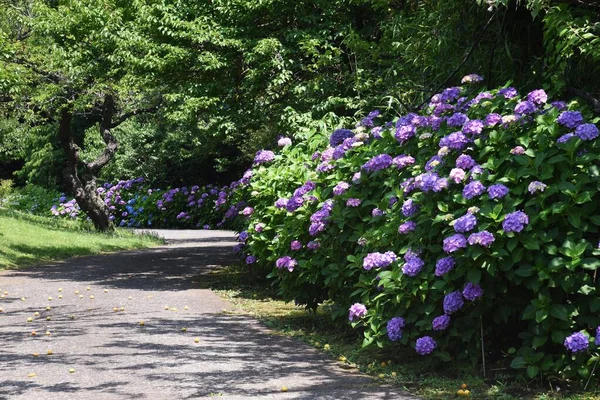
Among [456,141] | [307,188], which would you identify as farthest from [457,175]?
[307,188]

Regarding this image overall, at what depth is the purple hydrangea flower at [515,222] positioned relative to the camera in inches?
205

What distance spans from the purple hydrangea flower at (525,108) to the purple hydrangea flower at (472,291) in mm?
1386

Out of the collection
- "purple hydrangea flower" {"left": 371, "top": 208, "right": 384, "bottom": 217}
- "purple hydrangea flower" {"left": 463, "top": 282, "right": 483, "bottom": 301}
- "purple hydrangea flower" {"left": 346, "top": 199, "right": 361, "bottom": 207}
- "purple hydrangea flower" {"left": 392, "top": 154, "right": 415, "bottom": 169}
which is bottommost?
"purple hydrangea flower" {"left": 463, "top": 282, "right": 483, "bottom": 301}

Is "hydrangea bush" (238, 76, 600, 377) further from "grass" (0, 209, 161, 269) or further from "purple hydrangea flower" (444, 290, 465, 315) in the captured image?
"grass" (0, 209, 161, 269)

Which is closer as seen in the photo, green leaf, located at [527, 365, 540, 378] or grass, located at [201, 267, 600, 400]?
green leaf, located at [527, 365, 540, 378]

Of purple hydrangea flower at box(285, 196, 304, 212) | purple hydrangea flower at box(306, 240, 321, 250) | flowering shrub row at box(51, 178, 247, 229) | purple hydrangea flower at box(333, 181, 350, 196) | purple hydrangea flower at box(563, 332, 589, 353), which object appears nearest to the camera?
purple hydrangea flower at box(563, 332, 589, 353)

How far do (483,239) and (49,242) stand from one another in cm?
1489

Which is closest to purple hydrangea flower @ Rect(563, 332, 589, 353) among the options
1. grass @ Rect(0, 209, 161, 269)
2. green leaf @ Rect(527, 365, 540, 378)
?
green leaf @ Rect(527, 365, 540, 378)

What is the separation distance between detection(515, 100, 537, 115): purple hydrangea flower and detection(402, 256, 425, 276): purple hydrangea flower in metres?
1.34

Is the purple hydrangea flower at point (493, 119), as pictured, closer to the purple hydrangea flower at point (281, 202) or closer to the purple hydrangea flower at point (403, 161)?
the purple hydrangea flower at point (403, 161)

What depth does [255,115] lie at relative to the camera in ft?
43.1

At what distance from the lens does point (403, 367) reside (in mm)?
6191

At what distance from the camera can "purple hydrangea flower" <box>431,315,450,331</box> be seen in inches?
222

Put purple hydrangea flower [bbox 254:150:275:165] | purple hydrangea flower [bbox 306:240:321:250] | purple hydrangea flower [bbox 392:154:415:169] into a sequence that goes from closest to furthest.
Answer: purple hydrangea flower [bbox 392:154:415:169] < purple hydrangea flower [bbox 306:240:321:250] < purple hydrangea flower [bbox 254:150:275:165]
